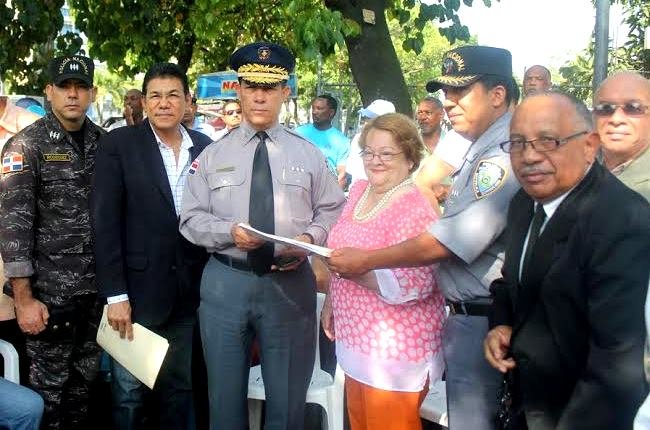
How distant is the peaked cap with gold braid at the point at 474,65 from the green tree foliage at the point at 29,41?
192 inches

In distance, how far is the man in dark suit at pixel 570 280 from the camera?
5.89 feet

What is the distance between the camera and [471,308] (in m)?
2.62

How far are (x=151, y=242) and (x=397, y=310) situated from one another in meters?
1.28

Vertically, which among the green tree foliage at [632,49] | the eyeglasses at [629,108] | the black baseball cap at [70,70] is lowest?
the eyeglasses at [629,108]

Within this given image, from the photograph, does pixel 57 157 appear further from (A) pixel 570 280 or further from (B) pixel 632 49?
(B) pixel 632 49

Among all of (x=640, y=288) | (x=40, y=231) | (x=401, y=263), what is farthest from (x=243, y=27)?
(x=640, y=288)

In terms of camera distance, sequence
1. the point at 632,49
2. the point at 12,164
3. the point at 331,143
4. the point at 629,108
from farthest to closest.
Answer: the point at 632,49 < the point at 331,143 < the point at 12,164 < the point at 629,108

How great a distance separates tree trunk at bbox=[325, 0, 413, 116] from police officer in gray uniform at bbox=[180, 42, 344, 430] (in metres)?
3.95

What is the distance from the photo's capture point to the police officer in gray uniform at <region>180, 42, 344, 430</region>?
121 inches

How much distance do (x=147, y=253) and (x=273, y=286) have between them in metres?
0.69

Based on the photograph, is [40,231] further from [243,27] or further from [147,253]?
[243,27]

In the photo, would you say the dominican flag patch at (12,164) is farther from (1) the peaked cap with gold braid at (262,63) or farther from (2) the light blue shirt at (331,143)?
(2) the light blue shirt at (331,143)

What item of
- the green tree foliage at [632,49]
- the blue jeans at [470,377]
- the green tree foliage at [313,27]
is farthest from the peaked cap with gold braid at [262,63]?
the green tree foliage at [632,49]

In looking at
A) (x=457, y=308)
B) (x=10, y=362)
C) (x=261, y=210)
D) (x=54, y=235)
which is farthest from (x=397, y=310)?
(x=10, y=362)
